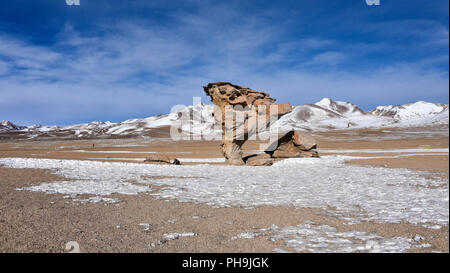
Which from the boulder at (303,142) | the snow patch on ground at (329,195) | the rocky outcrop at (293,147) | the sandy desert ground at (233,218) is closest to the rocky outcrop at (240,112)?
the rocky outcrop at (293,147)

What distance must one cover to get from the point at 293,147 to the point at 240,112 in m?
9.14

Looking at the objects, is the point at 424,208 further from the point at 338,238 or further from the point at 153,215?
the point at 153,215

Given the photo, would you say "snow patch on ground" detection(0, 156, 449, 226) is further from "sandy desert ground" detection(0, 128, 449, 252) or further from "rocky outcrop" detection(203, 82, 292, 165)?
"rocky outcrop" detection(203, 82, 292, 165)

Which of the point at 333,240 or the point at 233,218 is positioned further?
the point at 233,218

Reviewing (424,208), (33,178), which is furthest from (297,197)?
(33,178)

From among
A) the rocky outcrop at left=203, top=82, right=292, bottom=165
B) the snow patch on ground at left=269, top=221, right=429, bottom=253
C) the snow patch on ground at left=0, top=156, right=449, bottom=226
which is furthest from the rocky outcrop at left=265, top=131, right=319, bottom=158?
the snow patch on ground at left=269, top=221, right=429, bottom=253

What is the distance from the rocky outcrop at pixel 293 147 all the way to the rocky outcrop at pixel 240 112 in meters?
4.66

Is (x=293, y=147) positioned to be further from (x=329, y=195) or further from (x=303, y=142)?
(x=329, y=195)

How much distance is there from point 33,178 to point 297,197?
15535mm

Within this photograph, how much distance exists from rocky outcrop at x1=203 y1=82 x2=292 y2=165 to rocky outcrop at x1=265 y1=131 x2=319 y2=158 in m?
4.66

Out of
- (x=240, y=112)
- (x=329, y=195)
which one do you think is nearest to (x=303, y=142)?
(x=240, y=112)

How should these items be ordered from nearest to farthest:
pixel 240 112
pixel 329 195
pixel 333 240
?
pixel 333 240 < pixel 329 195 < pixel 240 112

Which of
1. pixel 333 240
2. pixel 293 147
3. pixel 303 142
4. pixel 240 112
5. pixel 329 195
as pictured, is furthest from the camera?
pixel 293 147

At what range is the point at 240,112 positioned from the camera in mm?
32438
